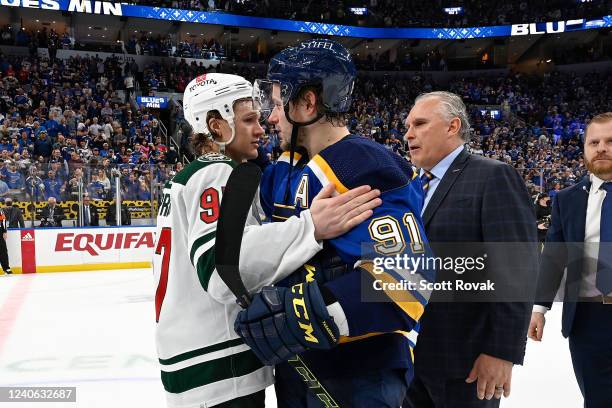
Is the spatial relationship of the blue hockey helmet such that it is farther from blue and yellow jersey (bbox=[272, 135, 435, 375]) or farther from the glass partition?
the glass partition

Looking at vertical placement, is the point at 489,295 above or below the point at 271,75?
below

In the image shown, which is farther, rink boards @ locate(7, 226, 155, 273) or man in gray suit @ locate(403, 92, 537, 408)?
rink boards @ locate(7, 226, 155, 273)

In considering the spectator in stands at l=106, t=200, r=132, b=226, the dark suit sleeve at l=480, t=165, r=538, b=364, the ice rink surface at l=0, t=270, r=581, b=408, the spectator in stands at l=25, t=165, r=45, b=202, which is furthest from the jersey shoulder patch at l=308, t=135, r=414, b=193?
the spectator in stands at l=106, t=200, r=132, b=226

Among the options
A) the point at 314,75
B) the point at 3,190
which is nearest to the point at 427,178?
the point at 314,75

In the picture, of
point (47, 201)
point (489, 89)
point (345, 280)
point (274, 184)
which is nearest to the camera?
point (345, 280)

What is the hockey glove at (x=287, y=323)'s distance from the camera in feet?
3.51

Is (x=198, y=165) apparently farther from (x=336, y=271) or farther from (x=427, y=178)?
(x=427, y=178)

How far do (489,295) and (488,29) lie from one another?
28061 mm

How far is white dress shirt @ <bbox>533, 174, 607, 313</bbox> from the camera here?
2.30 meters

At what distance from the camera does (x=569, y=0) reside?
27359 millimetres

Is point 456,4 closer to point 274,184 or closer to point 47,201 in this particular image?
point 47,201

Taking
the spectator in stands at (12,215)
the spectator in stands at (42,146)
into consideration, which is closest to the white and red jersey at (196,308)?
the spectator in stands at (12,215)

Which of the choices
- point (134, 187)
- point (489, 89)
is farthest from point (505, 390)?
point (489, 89)

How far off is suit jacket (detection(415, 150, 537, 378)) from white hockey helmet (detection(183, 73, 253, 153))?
2.73 ft
